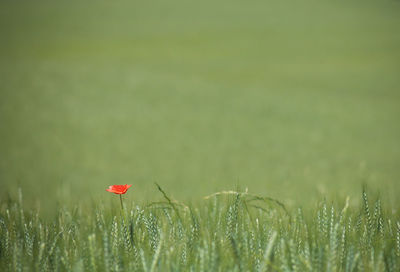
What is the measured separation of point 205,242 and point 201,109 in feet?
23.3

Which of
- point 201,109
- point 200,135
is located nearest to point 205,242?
point 200,135

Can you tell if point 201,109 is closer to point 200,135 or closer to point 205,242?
point 200,135

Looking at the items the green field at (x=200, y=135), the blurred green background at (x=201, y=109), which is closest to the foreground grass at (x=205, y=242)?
the green field at (x=200, y=135)

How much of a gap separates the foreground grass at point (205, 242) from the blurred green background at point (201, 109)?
0.44ft

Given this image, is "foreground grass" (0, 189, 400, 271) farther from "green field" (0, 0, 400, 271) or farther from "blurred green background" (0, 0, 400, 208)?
"blurred green background" (0, 0, 400, 208)

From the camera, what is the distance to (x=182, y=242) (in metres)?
1.06

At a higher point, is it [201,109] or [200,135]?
[201,109]

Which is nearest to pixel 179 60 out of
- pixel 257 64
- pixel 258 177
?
pixel 257 64

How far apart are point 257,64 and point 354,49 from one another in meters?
3.21

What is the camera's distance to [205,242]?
921 millimetres

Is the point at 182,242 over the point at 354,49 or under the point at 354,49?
under

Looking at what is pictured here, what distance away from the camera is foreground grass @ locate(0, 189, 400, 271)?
0.93 m

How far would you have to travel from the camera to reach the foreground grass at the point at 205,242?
3.05 ft

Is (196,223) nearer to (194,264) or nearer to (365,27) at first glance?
(194,264)
